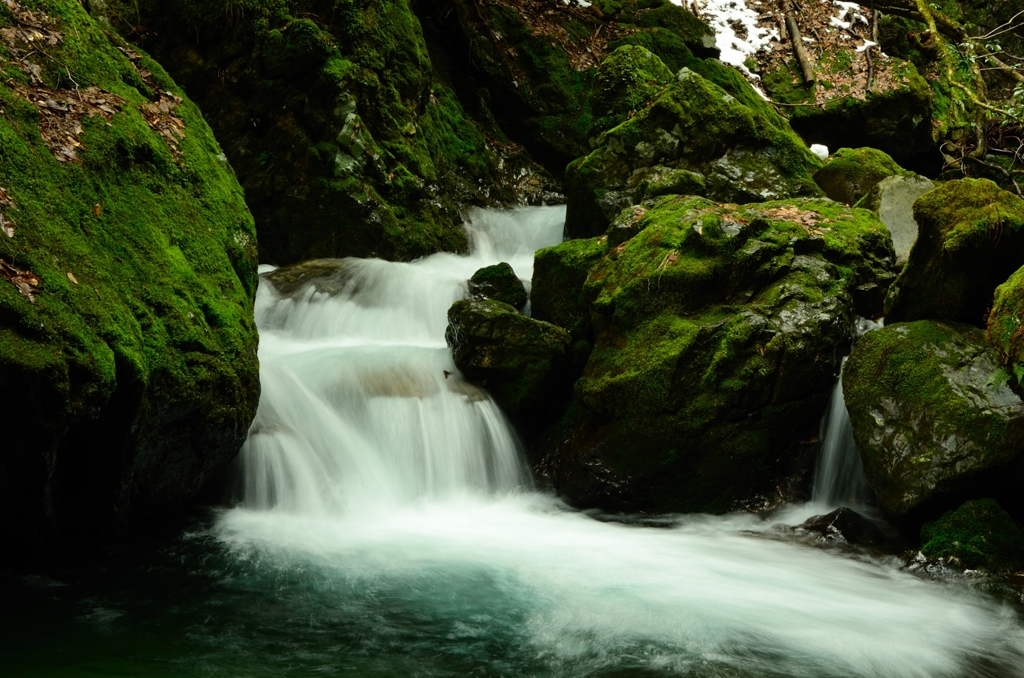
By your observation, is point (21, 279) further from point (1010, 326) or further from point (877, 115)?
point (877, 115)

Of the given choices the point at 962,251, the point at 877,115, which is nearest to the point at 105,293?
the point at 962,251

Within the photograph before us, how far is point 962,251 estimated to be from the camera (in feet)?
Answer: 18.3

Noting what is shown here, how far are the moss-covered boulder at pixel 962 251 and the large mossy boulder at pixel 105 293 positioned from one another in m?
5.16

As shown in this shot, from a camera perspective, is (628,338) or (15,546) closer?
(15,546)

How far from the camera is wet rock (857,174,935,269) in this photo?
841cm

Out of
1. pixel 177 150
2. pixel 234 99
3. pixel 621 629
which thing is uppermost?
pixel 234 99

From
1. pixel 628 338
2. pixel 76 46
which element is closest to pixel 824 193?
pixel 628 338

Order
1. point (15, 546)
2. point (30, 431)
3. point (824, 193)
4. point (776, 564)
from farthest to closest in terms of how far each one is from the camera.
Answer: point (824, 193), point (776, 564), point (15, 546), point (30, 431)

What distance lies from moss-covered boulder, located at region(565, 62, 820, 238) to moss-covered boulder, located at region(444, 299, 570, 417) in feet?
9.21

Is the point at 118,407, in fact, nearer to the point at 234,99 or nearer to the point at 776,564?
the point at 776,564

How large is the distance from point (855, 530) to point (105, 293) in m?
5.23

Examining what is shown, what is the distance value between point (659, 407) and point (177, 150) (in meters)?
4.38

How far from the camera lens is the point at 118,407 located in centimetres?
421

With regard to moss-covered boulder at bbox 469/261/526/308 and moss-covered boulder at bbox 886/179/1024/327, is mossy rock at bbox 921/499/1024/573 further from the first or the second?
moss-covered boulder at bbox 469/261/526/308
